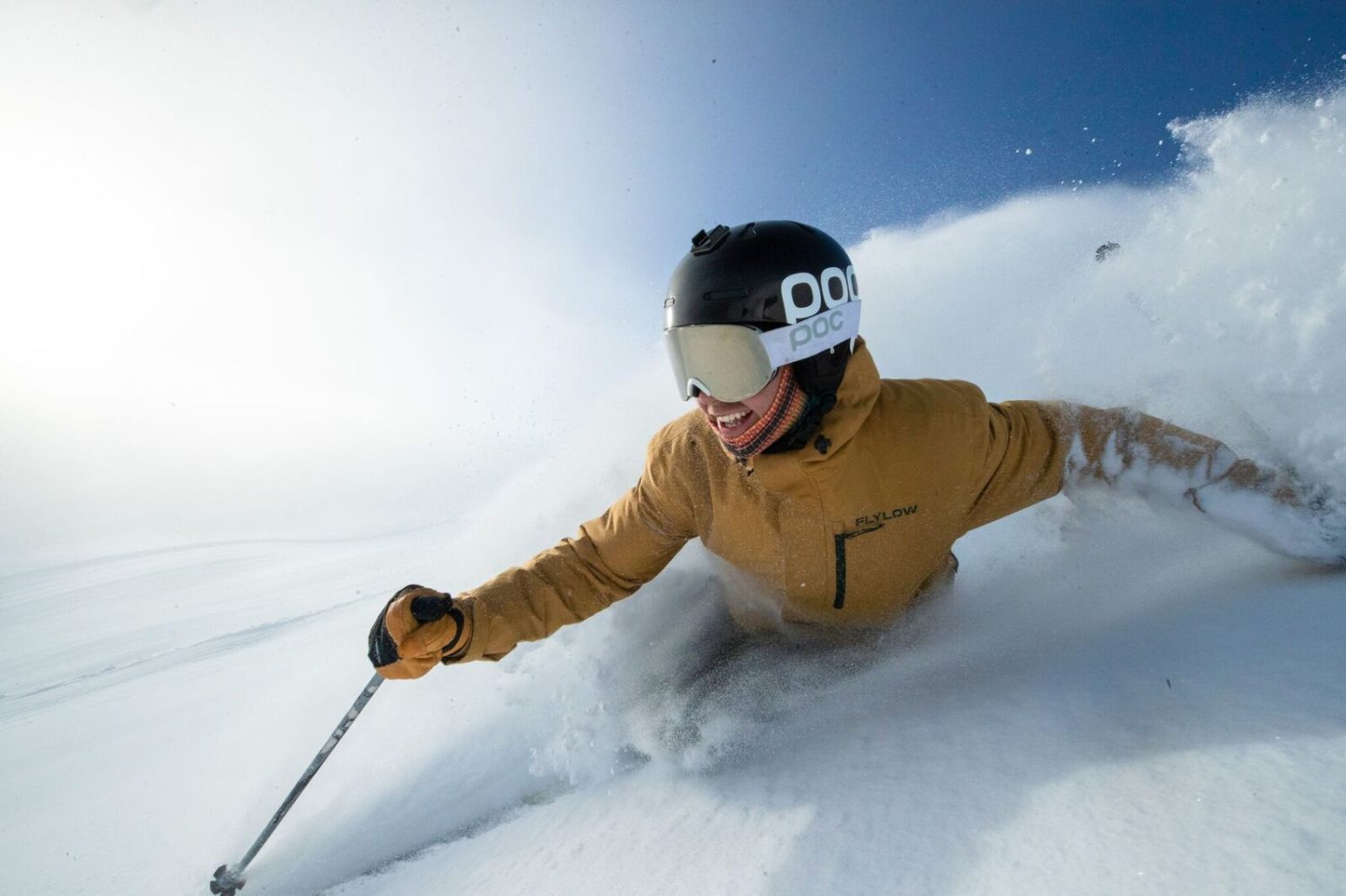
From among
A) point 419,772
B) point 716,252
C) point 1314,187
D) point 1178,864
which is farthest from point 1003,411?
point 419,772

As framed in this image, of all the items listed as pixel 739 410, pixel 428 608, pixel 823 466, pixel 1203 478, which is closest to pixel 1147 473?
pixel 1203 478

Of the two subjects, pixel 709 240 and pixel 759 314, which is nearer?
pixel 759 314

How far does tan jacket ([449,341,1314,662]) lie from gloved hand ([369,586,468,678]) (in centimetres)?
6

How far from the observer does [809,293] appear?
2.02 m

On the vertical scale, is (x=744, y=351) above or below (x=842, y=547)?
above

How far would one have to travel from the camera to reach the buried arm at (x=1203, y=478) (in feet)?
6.24

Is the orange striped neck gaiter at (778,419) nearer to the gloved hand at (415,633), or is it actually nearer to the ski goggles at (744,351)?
the ski goggles at (744,351)

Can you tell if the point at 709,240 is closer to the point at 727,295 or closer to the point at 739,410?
the point at 727,295

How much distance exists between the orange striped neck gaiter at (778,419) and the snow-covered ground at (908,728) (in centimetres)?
98

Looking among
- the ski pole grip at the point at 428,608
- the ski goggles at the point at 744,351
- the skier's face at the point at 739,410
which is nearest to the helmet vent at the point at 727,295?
the ski goggles at the point at 744,351

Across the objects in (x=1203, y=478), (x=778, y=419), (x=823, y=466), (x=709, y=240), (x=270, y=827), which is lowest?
(x=270, y=827)

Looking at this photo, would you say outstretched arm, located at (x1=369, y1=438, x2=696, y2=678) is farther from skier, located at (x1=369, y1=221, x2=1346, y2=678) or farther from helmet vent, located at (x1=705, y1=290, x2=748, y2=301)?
helmet vent, located at (x1=705, y1=290, x2=748, y2=301)

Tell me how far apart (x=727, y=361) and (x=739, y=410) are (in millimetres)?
171

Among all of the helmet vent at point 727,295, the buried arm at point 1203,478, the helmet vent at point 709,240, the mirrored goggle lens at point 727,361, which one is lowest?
the buried arm at point 1203,478
